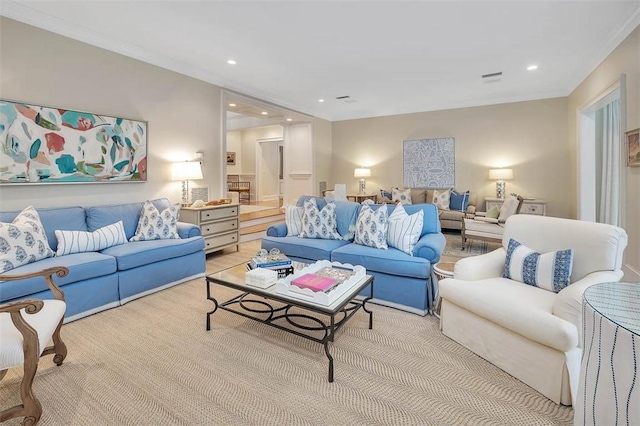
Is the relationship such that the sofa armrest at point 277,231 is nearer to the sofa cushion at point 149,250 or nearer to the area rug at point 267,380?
the sofa cushion at point 149,250

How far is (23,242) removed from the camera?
2457 mm

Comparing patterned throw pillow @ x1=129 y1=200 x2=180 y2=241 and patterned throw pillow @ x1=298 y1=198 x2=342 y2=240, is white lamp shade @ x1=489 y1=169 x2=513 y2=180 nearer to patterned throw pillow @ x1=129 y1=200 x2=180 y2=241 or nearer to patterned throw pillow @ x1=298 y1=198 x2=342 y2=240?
patterned throw pillow @ x1=298 y1=198 x2=342 y2=240

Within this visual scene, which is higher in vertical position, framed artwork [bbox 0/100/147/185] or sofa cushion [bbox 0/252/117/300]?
framed artwork [bbox 0/100/147/185]

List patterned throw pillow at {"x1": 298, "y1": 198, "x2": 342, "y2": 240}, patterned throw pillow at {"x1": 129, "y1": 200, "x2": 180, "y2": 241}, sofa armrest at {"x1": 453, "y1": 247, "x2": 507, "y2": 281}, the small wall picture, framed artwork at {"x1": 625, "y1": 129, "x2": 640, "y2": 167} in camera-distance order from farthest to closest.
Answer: the small wall picture → patterned throw pillow at {"x1": 298, "y1": 198, "x2": 342, "y2": 240} → patterned throw pillow at {"x1": 129, "y1": 200, "x2": 180, "y2": 241} → framed artwork at {"x1": 625, "y1": 129, "x2": 640, "y2": 167} → sofa armrest at {"x1": 453, "y1": 247, "x2": 507, "y2": 281}

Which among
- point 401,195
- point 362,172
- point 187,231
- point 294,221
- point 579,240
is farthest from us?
point 362,172

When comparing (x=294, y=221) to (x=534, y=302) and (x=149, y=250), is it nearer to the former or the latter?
(x=149, y=250)

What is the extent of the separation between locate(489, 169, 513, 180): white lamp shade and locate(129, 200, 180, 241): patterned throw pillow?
18.6ft

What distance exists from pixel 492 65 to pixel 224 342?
186 inches

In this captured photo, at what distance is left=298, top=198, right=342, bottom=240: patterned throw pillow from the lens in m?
3.55

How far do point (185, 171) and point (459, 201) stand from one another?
16.4ft

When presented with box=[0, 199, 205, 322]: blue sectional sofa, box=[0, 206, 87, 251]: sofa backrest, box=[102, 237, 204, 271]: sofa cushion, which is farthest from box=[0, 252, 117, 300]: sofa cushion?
box=[0, 206, 87, 251]: sofa backrest

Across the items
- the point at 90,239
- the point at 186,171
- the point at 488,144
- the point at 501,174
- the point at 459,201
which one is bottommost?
the point at 90,239

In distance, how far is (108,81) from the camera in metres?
3.53

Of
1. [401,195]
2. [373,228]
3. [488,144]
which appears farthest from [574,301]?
[488,144]
